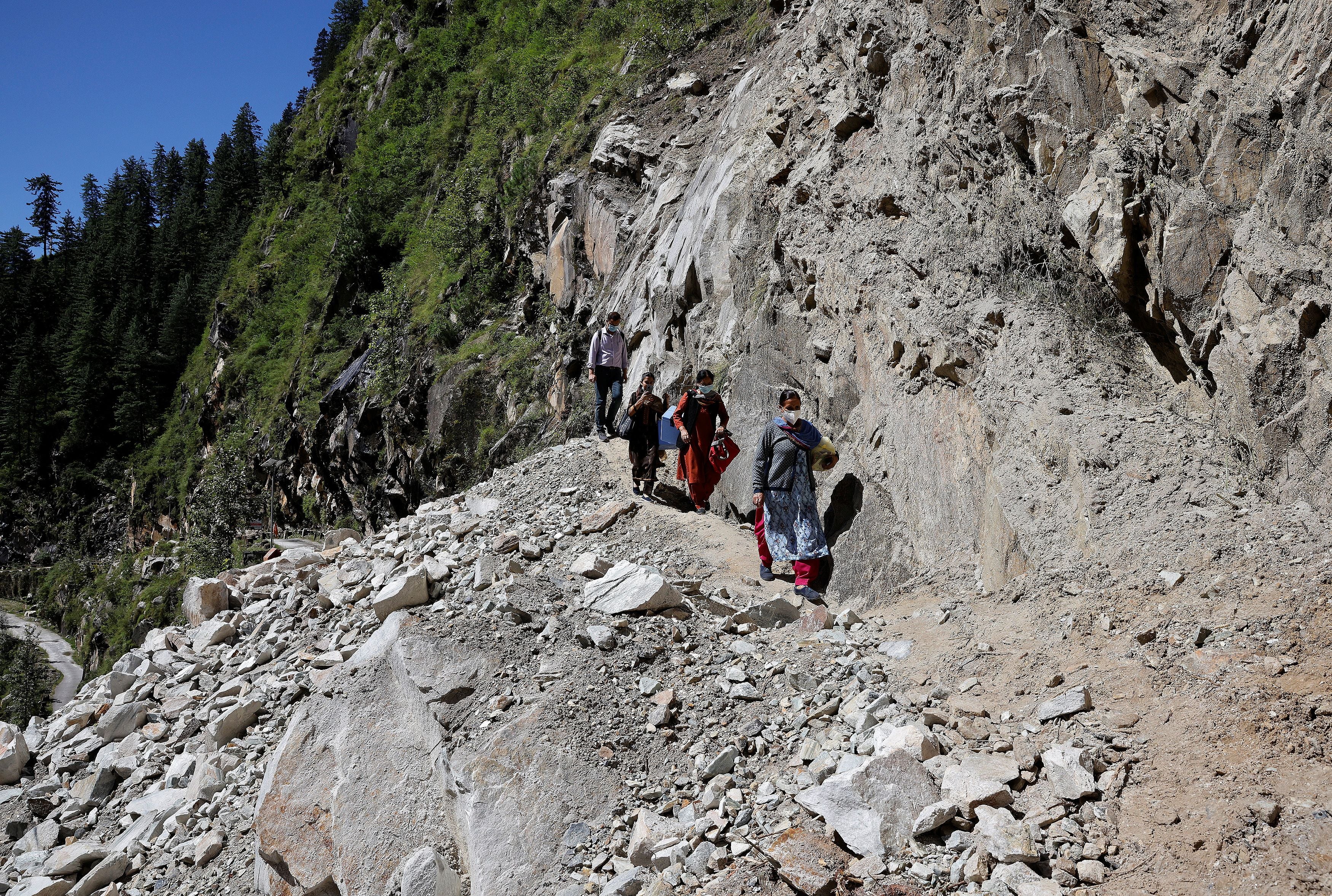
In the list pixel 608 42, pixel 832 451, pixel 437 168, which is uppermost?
pixel 437 168

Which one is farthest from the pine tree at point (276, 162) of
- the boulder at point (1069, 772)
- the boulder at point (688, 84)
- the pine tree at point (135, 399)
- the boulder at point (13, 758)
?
the boulder at point (1069, 772)

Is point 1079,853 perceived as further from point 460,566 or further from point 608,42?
point 608,42

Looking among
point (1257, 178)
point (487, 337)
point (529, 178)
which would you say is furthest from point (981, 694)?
point (529, 178)

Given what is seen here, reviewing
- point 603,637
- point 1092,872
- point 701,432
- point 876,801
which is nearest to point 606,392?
point 701,432

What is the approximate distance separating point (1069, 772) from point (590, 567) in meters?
4.05

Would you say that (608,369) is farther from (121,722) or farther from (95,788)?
(95,788)

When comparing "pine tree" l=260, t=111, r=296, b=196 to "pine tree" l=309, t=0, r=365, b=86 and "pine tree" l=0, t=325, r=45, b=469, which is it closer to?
"pine tree" l=309, t=0, r=365, b=86

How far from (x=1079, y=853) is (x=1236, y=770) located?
616mm

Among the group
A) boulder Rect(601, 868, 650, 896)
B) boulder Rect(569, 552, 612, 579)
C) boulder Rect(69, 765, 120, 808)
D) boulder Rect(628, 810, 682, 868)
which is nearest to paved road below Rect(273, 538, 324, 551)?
boulder Rect(69, 765, 120, 808)

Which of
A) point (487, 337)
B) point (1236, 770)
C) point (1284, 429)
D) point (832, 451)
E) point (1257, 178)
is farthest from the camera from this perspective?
point (487, 337)

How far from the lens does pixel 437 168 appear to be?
89.7 feet

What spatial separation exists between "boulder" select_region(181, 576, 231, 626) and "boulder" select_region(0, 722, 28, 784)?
189 cm

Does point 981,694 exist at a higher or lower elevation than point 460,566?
lower

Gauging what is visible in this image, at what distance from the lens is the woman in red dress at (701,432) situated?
8039 millimetres
